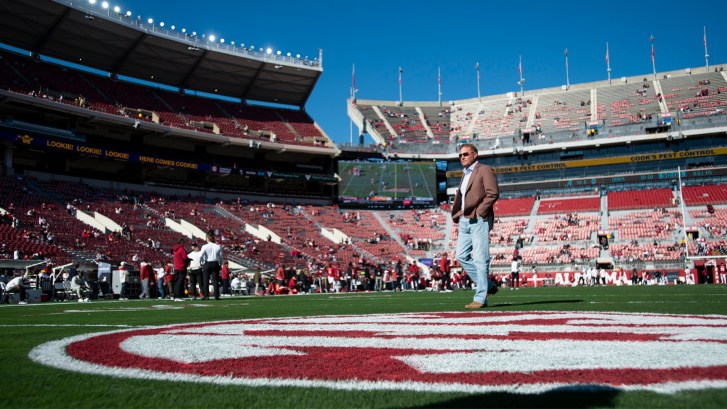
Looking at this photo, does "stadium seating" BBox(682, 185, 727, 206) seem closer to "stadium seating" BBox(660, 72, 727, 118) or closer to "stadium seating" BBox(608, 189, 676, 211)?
"stadium seating" BBox(608, 189, 676, 211)

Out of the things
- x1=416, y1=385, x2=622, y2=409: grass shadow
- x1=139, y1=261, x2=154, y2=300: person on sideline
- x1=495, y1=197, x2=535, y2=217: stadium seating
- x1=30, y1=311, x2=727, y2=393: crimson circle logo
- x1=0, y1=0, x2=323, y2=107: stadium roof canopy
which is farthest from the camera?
x1=495, y1=197, x2=535, y2=217: stadium seating

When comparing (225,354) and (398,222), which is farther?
(398,222)

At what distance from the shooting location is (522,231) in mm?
48875

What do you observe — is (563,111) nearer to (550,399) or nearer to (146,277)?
(146,277)

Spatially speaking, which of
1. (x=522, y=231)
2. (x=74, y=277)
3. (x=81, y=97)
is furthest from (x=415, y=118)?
(x=74, y=277)

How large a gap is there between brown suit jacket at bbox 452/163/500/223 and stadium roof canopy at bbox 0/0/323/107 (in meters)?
40.2

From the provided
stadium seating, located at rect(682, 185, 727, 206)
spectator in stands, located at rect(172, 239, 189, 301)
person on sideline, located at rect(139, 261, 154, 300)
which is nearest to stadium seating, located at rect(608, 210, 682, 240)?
stadium seating, located at rect(682, 185, 727, 206)

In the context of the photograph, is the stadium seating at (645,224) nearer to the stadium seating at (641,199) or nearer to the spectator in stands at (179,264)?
the stadium seating at (641,199)

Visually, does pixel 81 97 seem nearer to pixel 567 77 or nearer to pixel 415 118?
pixel 415 118

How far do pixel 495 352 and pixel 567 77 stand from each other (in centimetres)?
7035

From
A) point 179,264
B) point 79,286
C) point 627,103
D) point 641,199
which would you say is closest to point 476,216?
point 179,264

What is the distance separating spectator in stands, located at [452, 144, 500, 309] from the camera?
7.63 meters

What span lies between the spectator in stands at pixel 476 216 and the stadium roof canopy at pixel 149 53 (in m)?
40.0

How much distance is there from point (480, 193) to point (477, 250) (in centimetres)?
73
